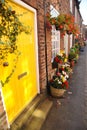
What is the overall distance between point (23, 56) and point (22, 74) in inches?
16.6

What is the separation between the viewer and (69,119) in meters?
3.93

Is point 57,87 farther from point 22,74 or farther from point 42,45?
point 22,74

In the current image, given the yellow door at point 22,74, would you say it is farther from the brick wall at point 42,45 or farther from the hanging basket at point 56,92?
the hanging basket at point 56,92

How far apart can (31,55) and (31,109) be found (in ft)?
4.51

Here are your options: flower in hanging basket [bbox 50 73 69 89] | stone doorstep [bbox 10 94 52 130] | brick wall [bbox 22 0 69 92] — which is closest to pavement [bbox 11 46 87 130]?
stone doorstep [bbox 10 94 52 130]

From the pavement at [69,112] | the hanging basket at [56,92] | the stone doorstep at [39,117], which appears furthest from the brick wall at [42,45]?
the pavement at [69,112]

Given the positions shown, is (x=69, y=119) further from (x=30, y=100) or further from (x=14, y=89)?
(x=14, y=89)

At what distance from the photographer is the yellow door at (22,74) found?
3285mm

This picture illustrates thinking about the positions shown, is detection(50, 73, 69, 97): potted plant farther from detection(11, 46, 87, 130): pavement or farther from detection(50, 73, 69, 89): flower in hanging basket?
detection(11, 46, 87, 130): pavement

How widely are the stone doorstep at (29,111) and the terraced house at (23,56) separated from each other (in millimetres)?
73

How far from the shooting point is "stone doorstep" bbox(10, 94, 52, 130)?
3338 millimetres

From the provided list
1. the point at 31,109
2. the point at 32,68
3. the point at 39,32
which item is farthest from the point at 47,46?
the point at 31,109

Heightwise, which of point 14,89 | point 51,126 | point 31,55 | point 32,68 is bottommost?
point 51,126

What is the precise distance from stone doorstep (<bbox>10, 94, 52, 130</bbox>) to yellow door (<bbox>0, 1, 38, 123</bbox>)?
99 millimetres
